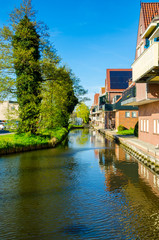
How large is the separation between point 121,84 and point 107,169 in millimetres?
47753

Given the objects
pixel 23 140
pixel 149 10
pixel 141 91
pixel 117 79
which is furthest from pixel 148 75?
pixel 117 79

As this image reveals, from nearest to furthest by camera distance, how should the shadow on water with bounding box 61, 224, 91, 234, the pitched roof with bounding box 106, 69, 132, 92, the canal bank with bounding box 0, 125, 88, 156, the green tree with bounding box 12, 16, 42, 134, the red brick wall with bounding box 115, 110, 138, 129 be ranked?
the shadow on water with bounding box 61, 224, 91, 234 < the canal bank with bounding box 0, 125, 88, 156 < the green tree with bounding box 12, 16, 42, 134 < the red brick wall with bounding box 115, 110, 138, 129 < the pitched roof with bounding box 106, 69, 132, 92

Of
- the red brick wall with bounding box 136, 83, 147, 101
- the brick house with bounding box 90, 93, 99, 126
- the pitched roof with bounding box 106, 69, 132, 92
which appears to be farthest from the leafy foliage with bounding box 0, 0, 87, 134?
the brick house with bounding box 90, 93, 99, 126

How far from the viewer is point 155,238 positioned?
22.4 ft

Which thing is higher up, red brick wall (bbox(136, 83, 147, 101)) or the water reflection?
red brick wall (bbox(136, 83, 147, 101))

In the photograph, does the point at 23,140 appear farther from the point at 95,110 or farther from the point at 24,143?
the point at 95,110

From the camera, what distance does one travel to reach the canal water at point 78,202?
23.9ft

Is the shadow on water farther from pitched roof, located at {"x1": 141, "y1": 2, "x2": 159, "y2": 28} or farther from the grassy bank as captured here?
pitched roof, located at {"x1": 141, "y1": 2, "x2": 159, "y2": 28}

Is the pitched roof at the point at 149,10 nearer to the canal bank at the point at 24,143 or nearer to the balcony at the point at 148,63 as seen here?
the balcony at the point at 148,63

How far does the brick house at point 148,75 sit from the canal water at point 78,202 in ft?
20.6

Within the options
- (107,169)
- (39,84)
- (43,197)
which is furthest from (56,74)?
(43,197)

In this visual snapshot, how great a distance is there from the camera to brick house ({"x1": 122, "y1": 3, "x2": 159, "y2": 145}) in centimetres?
1558

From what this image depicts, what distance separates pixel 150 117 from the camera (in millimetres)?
24531

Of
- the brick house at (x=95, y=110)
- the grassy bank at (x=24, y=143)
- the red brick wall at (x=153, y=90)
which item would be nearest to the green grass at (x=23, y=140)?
A: the grassy bank at (x=24, y=143)
